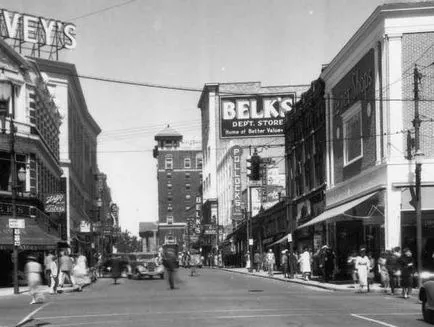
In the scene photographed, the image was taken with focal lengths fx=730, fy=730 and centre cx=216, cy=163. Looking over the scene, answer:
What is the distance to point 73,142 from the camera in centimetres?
7675

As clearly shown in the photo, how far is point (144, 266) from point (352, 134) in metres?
15.7

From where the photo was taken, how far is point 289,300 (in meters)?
22.6

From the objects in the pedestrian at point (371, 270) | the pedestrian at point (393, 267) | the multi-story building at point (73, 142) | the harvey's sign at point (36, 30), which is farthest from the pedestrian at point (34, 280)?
the harvey's sign at point (36, 30)

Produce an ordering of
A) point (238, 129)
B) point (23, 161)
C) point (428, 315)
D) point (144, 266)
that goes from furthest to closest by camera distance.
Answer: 1. point (238, 129)
2. point (144, 266)
3. point (23, 161)
4. point (428, 315)

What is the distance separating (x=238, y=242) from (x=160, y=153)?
8637 centimetres

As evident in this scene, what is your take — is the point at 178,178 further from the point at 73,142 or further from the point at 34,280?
the point at 34,280

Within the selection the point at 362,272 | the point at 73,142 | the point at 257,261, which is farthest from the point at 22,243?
the point at 73,142

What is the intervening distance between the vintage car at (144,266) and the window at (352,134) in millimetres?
13664

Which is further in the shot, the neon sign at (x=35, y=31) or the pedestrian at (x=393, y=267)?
the neon sign at (x=35, y=31)

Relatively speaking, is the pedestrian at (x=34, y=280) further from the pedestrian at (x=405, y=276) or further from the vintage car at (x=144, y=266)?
the vintage car at (x=144, y=266)

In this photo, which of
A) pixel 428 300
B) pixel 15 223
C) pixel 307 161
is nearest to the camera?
pixel 428 300

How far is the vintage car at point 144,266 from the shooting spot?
44.0 meters

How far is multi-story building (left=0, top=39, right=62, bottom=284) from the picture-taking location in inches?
1501

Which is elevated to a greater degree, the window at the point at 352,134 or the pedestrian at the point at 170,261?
the window at the point at 352,134
